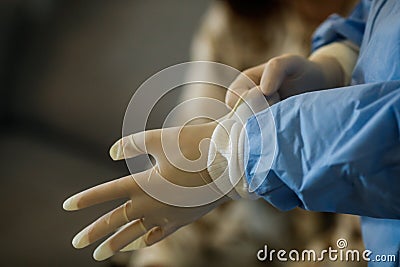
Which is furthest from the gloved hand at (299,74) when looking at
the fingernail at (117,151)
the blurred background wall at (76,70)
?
the blurred background wall at (76,70)

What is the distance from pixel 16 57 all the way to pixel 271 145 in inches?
37.0

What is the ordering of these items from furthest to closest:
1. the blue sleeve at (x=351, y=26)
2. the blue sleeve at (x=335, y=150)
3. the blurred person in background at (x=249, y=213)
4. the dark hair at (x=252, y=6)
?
the dark hair at (x=252, y=6), the blurred person in background at (x=249, y=213), the blue sleeve at (x=351, y=26), the blue sleeve at (x=335, y=150)

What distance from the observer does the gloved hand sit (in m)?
0.51

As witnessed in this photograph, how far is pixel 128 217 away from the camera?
0.49 meters

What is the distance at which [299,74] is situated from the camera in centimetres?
55

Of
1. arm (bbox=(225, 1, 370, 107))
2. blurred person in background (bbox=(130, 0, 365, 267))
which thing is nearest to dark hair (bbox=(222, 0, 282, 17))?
blurred person in background (bbox=(130, 0, 365, 267))

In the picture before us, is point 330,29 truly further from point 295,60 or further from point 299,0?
point 299,0

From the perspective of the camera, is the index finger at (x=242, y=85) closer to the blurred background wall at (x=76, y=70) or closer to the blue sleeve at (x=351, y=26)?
the blue sleeve at (x=351, y=26)

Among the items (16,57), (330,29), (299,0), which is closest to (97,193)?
(330,29)

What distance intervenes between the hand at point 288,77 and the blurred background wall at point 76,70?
60 centimetres

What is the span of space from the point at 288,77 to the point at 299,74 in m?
0.02

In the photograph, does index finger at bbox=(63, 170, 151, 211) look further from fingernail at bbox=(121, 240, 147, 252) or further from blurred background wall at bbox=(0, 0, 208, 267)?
blurred background wall at bbox=(0, 0, 208, 267)

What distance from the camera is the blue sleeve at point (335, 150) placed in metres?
0.39

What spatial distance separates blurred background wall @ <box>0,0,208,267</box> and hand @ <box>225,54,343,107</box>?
1.98ft
